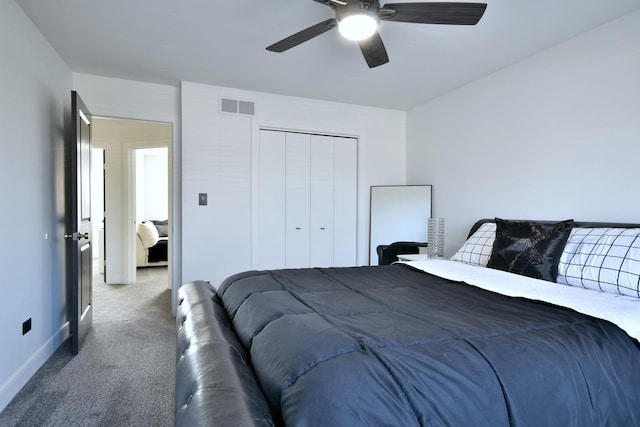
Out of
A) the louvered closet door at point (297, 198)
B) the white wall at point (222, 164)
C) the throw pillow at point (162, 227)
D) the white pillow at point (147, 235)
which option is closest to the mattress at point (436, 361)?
the white wall at point (222, 164)

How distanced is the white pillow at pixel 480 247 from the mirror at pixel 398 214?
3.82 ft

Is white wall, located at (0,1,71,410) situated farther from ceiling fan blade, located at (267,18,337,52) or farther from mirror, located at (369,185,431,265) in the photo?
mirror, located at (369,185,431,265)

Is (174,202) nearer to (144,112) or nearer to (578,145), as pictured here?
(144,112)

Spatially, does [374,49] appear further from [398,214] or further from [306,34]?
[398,214]

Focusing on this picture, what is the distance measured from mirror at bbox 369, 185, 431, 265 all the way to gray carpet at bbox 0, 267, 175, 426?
8.51 feet

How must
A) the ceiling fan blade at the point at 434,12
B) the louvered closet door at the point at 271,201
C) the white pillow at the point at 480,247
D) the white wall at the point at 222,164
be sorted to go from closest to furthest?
the ceiling fan blade at the point at 434,12, the white pillow at the point at 480,247, the white wall at the point at 222,164, the louvered closet door at the point at 271,201

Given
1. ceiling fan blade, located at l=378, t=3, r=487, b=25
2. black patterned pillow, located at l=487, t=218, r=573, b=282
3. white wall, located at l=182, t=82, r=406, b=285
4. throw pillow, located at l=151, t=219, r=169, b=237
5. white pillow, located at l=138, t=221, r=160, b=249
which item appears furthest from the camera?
throw pillow, located at l=151, t=219, r=169, b=237

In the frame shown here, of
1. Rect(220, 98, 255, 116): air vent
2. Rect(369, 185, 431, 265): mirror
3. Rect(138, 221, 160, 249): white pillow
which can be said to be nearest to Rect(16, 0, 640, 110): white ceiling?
Rect(220, 98, 255, 116): air vent

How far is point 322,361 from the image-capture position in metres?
1.05

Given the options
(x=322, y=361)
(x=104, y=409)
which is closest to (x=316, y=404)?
(x=322, y=361)

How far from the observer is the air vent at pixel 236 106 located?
390 centimetres

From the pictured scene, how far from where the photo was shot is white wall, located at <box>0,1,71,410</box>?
2158mm

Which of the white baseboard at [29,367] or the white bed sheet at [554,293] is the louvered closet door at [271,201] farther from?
the white bed sheet at [554,293]

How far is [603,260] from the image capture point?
2061 millimetres
